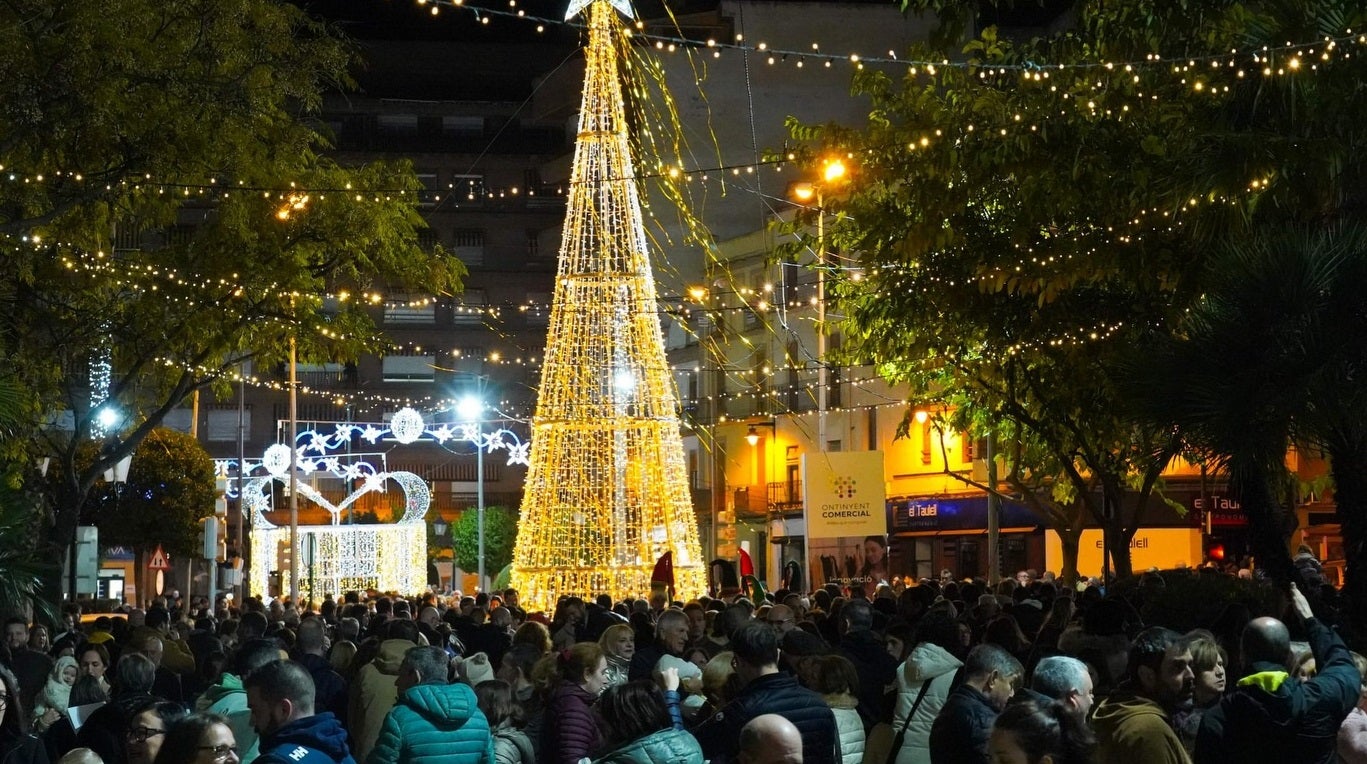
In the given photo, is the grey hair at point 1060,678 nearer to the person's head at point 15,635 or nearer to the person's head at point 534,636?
the person's head at point 534,636

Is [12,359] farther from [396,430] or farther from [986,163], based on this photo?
[396,430]

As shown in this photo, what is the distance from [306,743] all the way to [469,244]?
68.4 meters

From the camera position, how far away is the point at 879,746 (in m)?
8.06

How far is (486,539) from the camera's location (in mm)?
67000

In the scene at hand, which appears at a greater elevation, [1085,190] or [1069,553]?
[1085,190]

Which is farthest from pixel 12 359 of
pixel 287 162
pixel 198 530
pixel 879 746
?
pixel 198 530

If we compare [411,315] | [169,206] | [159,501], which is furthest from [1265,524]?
[411,315]

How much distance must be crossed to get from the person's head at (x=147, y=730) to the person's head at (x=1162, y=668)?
3546mm

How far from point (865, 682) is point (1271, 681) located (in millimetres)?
4260

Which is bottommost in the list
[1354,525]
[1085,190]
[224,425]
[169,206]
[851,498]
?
[1354,525]

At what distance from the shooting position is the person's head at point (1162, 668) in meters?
6.60

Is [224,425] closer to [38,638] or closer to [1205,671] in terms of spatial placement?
[38,638]

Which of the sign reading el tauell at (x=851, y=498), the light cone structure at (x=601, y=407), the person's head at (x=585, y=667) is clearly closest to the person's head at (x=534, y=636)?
the person's head at (x=585, y=667)

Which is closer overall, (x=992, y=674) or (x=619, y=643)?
(x=992, y=674)
